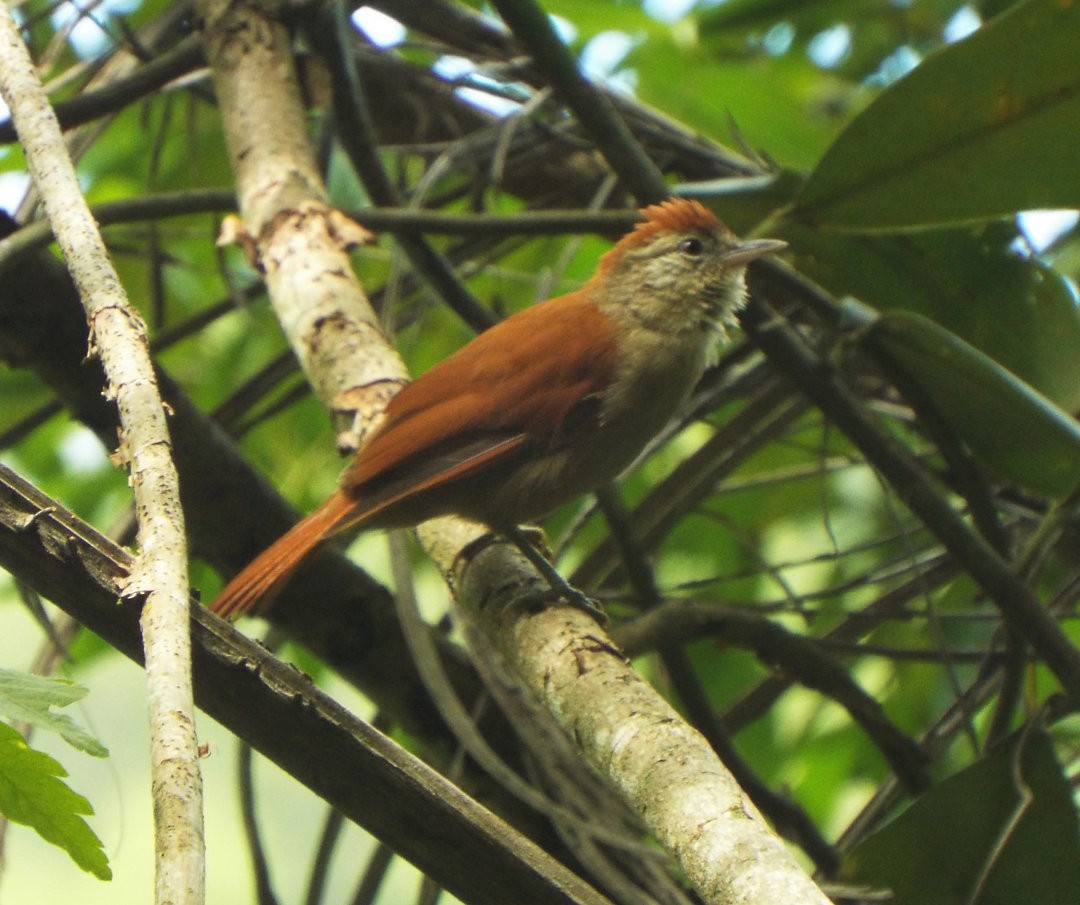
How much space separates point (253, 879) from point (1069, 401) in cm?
208

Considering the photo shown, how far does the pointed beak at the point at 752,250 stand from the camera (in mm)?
3195

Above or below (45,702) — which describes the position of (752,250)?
above

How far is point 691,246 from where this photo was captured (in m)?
3.67

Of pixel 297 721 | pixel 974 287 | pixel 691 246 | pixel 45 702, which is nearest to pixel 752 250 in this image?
pixel 691 246

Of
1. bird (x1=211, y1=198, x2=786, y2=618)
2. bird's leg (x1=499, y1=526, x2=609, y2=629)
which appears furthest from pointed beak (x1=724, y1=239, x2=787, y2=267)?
bird's leg (x1=499, y1=526, x2=609, y2=629)

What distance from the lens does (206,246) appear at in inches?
182

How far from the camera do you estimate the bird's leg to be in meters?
2.61

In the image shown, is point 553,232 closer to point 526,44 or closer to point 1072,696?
point 526,44

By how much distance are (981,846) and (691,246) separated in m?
1.82

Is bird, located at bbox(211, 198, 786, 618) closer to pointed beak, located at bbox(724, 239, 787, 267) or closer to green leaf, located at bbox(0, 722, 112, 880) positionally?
pointed beak, located at bbox(724, 239, 787, 267)

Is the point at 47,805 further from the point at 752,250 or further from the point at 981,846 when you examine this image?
the point at 752,250

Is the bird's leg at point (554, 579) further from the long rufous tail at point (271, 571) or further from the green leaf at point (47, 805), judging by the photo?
the green leaf at point (47, 805)

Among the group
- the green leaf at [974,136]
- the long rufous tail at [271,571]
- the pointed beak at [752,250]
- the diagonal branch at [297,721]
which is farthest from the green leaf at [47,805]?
the pointed beak at [752,250]

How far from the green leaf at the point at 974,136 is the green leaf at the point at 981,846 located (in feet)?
3.59
